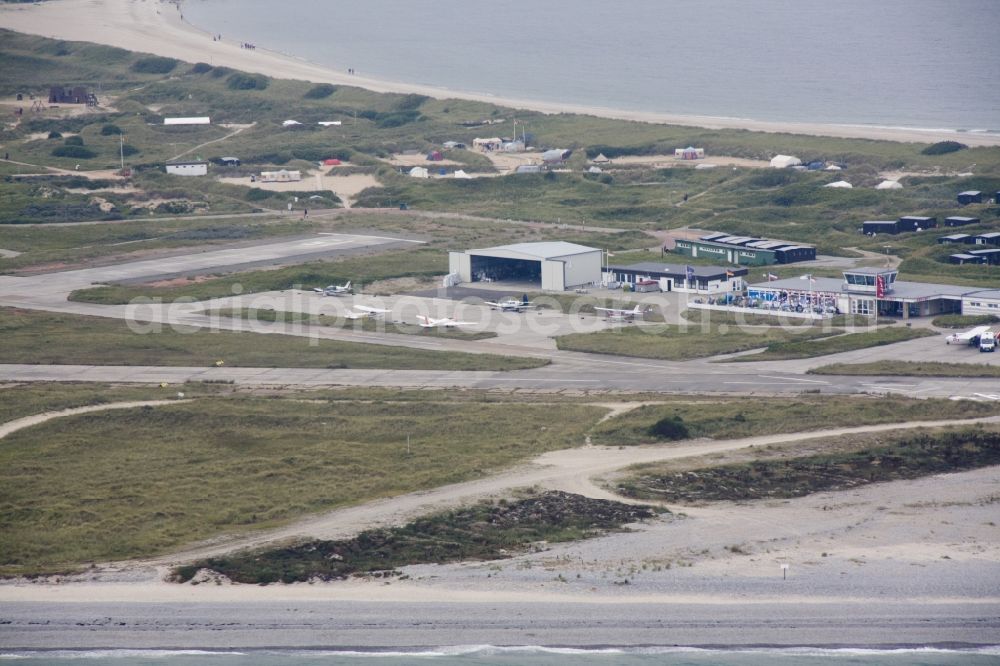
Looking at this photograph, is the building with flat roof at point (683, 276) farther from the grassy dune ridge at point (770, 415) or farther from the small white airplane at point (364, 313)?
the grassy dune ridge at point (770, 415)

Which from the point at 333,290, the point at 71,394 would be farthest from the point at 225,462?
the point at 333,290

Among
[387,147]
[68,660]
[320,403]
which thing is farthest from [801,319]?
[387,147]

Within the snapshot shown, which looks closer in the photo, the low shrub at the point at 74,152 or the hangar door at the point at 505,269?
the hangar door at the point at 505,269

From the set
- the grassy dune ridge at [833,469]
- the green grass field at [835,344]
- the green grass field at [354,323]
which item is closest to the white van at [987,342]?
the green grass field at [835,344]

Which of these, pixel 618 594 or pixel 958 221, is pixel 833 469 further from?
pixel 958 221

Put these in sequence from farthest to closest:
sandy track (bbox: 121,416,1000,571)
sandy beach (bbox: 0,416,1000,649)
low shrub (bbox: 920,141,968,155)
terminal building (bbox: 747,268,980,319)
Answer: low shrub (bbox: 920,141,968,155) < terminal building (bbox: 747,268,980,319) < sandy track (bbox: 121,416,1000,571) < sandy beach (bbox: 0,416,1000,649)

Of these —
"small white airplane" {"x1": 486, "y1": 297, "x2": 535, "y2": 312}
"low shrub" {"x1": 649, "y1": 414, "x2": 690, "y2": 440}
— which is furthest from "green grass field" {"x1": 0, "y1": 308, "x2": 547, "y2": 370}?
"low shrub" {"x1": 649, "y1": 414, "x2": 690, "y2": 440}

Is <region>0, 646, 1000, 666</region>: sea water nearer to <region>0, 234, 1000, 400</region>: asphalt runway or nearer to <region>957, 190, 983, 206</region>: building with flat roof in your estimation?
<region>0, 234, 1000, 400</region>: asphalt runway
